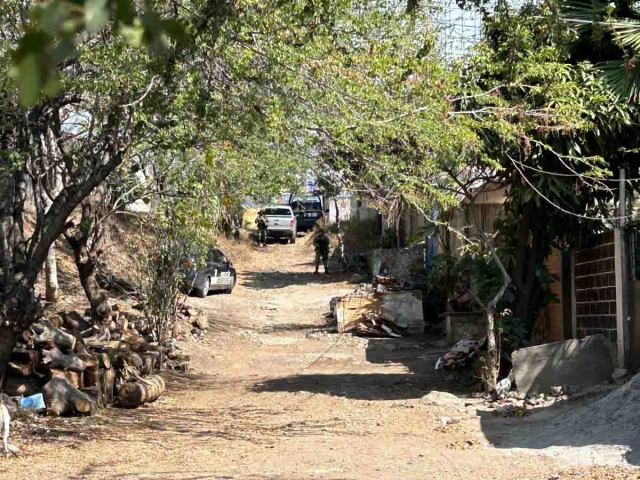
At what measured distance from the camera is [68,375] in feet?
37.2

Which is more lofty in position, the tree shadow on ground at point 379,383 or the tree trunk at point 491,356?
the tree trunk at point 491,356

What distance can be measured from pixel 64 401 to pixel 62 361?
33.1 inches

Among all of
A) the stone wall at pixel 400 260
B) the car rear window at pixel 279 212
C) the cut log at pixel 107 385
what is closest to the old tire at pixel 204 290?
the stone wall at pixel 400 260

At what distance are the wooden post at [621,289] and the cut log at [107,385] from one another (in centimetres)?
649

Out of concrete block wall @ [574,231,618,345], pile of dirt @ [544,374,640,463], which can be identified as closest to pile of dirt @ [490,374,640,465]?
pile of dirt @ [544,374,640,463]

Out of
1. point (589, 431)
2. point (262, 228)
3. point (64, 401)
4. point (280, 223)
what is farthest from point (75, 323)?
point (280, 223)

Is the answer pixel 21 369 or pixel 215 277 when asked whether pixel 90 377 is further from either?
pixel 215 277

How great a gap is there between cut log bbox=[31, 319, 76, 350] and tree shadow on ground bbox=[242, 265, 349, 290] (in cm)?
1637

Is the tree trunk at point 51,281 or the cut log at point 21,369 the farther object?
the tree trunk at point 51,281

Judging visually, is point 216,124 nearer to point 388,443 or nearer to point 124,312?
point 388,443

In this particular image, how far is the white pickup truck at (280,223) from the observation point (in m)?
39.3

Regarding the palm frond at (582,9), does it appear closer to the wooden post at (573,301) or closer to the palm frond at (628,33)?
the palm frond at (628,33)

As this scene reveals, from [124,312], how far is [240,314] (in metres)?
4.94

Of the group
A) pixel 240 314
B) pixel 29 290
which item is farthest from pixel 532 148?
pixel 240 314
